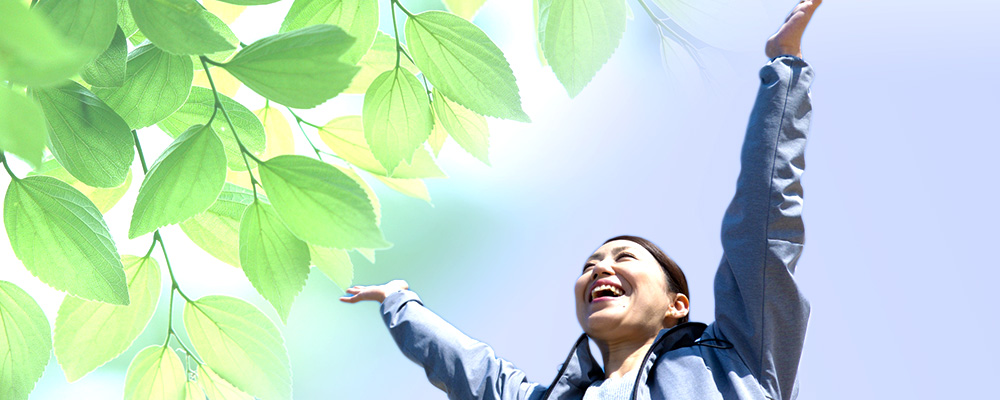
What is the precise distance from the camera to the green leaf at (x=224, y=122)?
0.35 m

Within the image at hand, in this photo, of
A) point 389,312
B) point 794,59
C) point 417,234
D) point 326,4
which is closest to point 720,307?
point 794,59

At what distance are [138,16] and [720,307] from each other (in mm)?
479

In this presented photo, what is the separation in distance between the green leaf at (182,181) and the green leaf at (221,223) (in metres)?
0.08

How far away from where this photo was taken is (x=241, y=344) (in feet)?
1.17

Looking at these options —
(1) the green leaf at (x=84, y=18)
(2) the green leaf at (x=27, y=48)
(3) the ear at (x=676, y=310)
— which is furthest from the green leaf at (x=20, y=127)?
(3) the ear at (x=676, y=310)

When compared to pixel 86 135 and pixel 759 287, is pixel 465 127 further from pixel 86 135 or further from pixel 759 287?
pixel 759 287

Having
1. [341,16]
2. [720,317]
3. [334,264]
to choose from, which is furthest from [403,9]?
[720,317]

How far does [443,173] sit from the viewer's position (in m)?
0.43

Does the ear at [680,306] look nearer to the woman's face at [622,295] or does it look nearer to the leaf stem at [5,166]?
the woman's face at [622,295]

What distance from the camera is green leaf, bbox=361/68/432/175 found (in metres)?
0.30

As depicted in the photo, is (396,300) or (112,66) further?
(396,300)

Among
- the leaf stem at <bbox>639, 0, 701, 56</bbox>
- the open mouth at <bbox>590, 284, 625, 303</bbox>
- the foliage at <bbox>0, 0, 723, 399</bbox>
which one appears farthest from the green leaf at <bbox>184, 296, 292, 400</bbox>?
the open mouth at <bbox>590, 284, 625, 303</bbox>

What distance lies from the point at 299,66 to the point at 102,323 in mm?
183

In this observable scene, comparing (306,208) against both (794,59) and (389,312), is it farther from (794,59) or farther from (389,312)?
(389,312)
